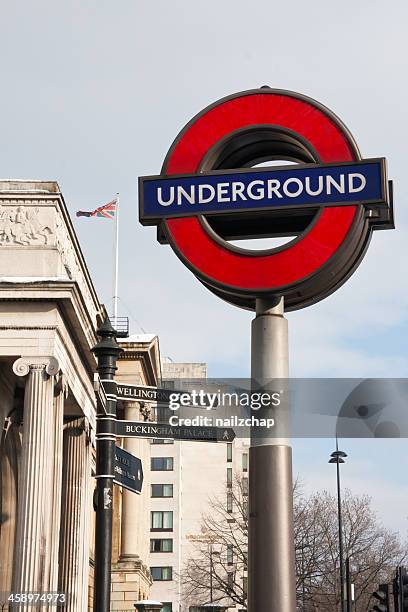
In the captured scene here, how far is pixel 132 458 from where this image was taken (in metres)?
14.8

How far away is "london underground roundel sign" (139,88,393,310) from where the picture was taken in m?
9.57

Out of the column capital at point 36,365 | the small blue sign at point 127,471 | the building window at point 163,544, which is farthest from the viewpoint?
the building window at point 163,544

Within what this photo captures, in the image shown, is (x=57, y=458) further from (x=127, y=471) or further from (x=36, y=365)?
(x=127, y=471)

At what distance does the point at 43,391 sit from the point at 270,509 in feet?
94.2

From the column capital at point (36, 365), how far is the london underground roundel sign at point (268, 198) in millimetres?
27979

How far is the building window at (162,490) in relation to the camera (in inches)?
5202

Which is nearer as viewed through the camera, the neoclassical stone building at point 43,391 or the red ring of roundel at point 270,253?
the red ring of roundel at point 270,253

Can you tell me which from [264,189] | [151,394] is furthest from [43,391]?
[264,189]

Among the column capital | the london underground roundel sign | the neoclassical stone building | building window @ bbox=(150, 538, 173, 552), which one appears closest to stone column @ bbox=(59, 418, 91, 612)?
the neoclassical stone building

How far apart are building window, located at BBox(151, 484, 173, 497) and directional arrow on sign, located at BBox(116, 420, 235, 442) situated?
120022 millimetres

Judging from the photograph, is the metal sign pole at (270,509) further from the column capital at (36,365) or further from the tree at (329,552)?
the tree at (329,552)

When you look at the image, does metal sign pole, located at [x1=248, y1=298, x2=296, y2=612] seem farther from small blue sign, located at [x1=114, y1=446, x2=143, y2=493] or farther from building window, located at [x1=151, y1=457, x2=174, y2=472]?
building window, located at [x1=151, y1=457, x2=174, y2=472]

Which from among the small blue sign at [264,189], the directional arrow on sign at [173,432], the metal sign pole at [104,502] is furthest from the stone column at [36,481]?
the small blue sign at [264,189]

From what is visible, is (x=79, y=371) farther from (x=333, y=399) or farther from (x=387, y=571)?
(x=387, y=571)
